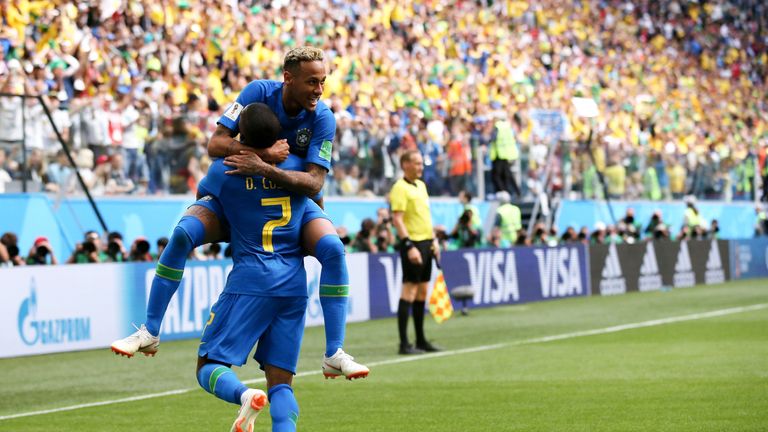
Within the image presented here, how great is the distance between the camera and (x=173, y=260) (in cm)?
711

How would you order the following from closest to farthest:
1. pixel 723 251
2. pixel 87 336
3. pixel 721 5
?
pixel 87 336 < pixel 723 251 < pixel 721 5

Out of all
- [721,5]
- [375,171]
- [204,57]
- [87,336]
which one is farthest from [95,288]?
[721,5]

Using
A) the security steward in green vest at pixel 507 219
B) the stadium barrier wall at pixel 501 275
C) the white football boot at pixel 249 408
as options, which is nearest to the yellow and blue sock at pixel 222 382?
the white football boot at pixel 249 408

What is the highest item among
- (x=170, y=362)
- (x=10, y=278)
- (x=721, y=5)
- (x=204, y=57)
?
(x=721, y=5)

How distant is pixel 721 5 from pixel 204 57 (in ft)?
98.0

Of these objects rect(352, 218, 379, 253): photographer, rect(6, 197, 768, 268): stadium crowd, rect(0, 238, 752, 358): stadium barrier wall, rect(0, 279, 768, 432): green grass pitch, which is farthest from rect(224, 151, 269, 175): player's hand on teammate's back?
rect(352, 218, 379, 253): photographer

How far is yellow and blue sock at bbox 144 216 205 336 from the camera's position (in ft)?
23.1

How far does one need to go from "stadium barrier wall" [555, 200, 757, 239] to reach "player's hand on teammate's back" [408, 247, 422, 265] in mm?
14524

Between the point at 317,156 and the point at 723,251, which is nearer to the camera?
the point at 317,156

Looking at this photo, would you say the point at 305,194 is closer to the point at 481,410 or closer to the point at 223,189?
the point at 223,189

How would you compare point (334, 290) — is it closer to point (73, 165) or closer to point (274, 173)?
point (274, 173)

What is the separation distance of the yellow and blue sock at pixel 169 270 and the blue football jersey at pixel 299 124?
1.84ft

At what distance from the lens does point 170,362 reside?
15031 mm

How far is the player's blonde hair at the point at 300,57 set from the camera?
22.8 ft
